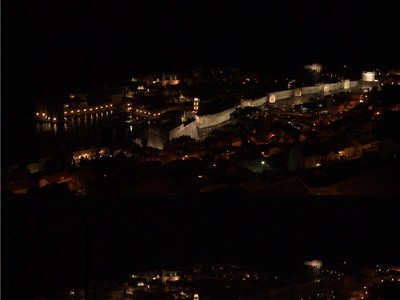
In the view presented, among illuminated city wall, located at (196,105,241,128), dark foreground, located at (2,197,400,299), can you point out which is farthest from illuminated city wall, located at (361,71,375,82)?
dark foreground, located at (2,197,400,299)

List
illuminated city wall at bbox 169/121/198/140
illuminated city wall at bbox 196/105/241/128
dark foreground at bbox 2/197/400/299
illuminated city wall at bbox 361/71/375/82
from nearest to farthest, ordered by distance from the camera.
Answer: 1. dark foreground at bbox 2/197/400/299
2. illuminated city wall at bbox 169/121/198/140
3. illuminated city wall at bbox 196/105/241/128
4. illuminated city wall at bbox 361/71/375/82

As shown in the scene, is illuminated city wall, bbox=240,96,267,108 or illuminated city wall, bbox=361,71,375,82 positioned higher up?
illuminated city wall, bbox=361,71,375,82

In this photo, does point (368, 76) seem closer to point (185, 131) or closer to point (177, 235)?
point (185, 131)

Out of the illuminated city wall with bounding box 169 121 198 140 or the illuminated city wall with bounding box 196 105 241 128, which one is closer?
the illuminated city wall with bounding box 169 121 198 140

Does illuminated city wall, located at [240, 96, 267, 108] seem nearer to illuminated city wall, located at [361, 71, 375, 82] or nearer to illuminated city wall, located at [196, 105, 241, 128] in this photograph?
illuminated city wall, located at [196, 105, 241, 128]

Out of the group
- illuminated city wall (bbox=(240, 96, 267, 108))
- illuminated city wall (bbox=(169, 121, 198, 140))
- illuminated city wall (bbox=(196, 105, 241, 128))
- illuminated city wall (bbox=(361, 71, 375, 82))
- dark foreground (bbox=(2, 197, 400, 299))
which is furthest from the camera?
illuminated city wall (bbox=(361, 71, 375, 82))

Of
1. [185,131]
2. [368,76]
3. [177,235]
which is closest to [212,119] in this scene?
[185,131]

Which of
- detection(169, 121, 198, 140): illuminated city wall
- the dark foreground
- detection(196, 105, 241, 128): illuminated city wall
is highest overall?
the dark foreground

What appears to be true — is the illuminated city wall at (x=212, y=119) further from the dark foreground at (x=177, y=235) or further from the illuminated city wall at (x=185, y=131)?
the dark foreground at (x=177, y=235)

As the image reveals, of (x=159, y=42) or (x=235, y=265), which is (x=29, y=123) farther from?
(x=235, y=265)
